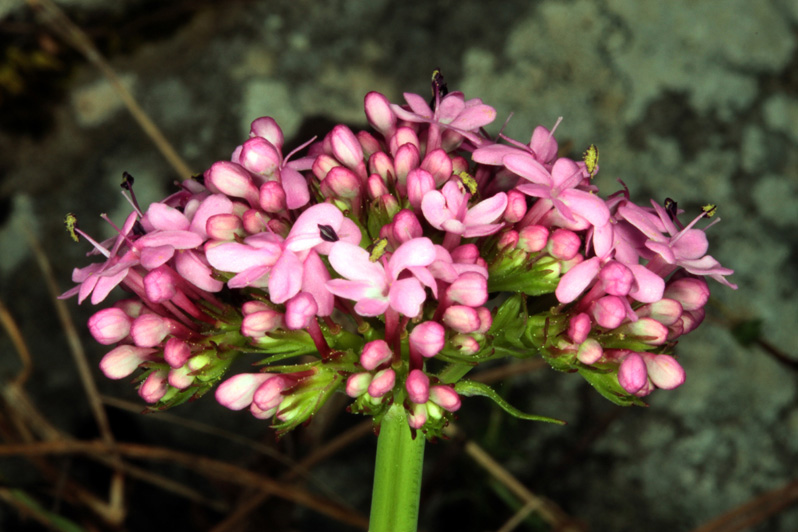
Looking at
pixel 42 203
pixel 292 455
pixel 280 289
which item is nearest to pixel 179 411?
pixel 292 455

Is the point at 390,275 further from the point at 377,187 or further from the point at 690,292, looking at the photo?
the point at 690,292

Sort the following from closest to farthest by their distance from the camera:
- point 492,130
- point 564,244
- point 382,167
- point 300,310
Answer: point 300,310 → point 564,244 → point 382,167 → point 492,130

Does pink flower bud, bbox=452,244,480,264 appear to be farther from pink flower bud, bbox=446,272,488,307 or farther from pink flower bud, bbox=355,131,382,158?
pink flower bud, bbox=355,131,382,158

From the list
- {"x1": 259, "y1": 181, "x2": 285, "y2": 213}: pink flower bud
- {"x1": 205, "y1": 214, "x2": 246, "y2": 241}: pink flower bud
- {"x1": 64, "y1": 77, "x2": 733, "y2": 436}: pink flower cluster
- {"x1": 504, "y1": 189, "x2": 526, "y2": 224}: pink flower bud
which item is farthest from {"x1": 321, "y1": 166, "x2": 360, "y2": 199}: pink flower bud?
{"x1": 504, "y1": 189, "x2": 526, "y2": 224}: pink flower bud

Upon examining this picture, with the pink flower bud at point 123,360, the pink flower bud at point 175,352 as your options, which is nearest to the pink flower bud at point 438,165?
the pink flower bud at point 175,352

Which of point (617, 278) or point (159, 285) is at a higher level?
point (159, 285)

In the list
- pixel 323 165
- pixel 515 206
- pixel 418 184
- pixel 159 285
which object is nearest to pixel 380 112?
pixel 323 165
